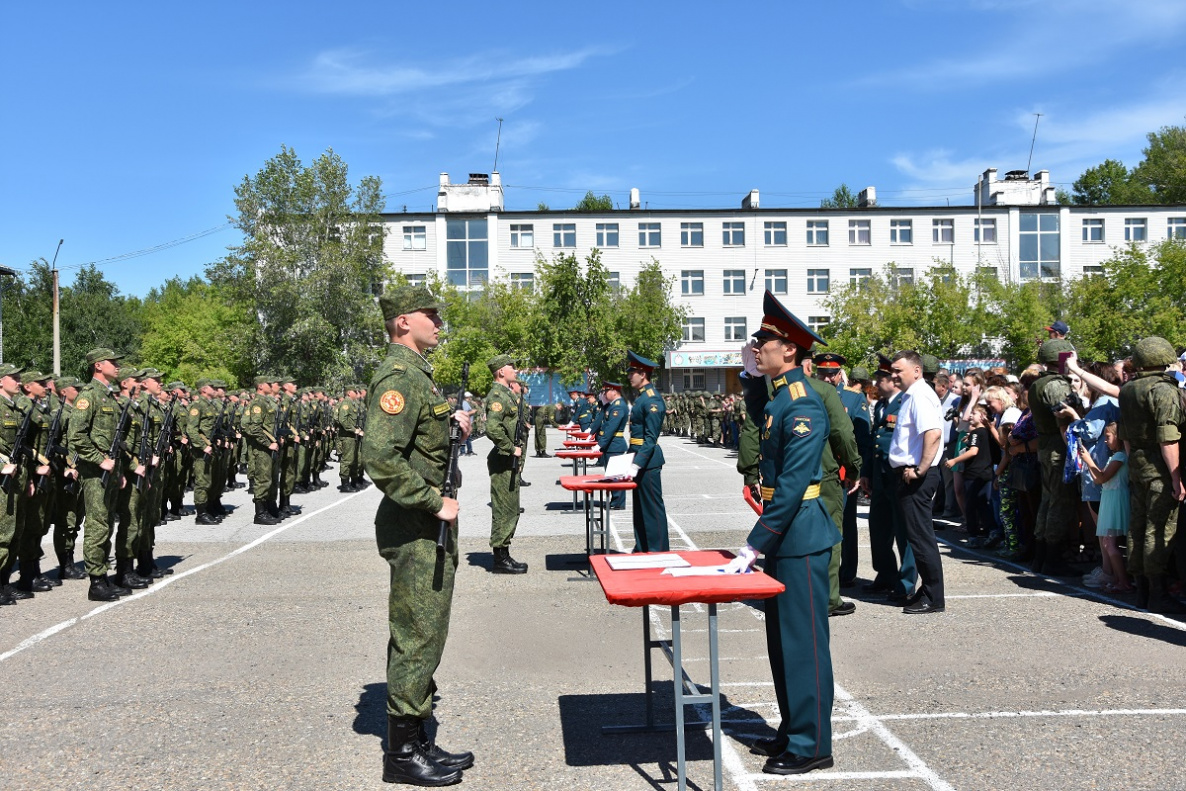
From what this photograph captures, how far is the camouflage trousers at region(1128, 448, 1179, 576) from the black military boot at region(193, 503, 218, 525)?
1225 cm

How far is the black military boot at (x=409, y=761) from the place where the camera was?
461cm

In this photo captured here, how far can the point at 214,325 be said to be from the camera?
7075cm

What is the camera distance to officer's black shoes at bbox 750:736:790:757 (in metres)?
4.89

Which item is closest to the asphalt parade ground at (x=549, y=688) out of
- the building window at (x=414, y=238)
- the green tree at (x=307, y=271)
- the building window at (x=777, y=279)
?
the green tree at (x=307, y=271)

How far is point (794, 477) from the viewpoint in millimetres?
4668

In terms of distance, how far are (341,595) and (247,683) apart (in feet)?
9.22

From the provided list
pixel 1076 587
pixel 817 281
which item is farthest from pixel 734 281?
pixel 1076 587

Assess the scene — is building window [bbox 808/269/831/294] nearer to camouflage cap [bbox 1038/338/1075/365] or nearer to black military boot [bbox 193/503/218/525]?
black military boot [bbox 193/503/218/525]

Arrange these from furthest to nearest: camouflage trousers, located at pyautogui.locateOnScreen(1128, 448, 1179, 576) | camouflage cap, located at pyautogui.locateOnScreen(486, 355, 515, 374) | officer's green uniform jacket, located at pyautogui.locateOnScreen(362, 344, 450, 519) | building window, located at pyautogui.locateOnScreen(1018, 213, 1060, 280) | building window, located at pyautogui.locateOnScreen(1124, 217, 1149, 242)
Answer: building window, located at pyautogui.locateOnScreen(1124, 217, 1149, 242) < building window, located at pyautogui.locateOnScreen(1018, 213, 1060, 280) < camouflage cap, located at pyautogui.locateOnScreen(486, 355, 515, 374) < camouflage trousers, located at pyautogui.locateOnScreen(1128, 448, 1179, 576) < officer's green uniform jacket, located at pyautogui.locateOnScreen(362, 344, 450, 519)

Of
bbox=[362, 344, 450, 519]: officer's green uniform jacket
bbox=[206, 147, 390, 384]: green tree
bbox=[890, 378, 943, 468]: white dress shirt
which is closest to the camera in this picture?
bbox=[362, 344, 450, 519]: officer's green uniform jacket

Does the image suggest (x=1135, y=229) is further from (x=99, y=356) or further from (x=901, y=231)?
(x=99, y=356)

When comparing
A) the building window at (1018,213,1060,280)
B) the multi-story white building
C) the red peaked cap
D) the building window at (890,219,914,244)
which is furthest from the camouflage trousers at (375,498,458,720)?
the building window at (1018,213,1060,280)

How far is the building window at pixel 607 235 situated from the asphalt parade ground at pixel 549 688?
5084cm

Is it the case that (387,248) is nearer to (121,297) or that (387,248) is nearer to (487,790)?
(121,297)
